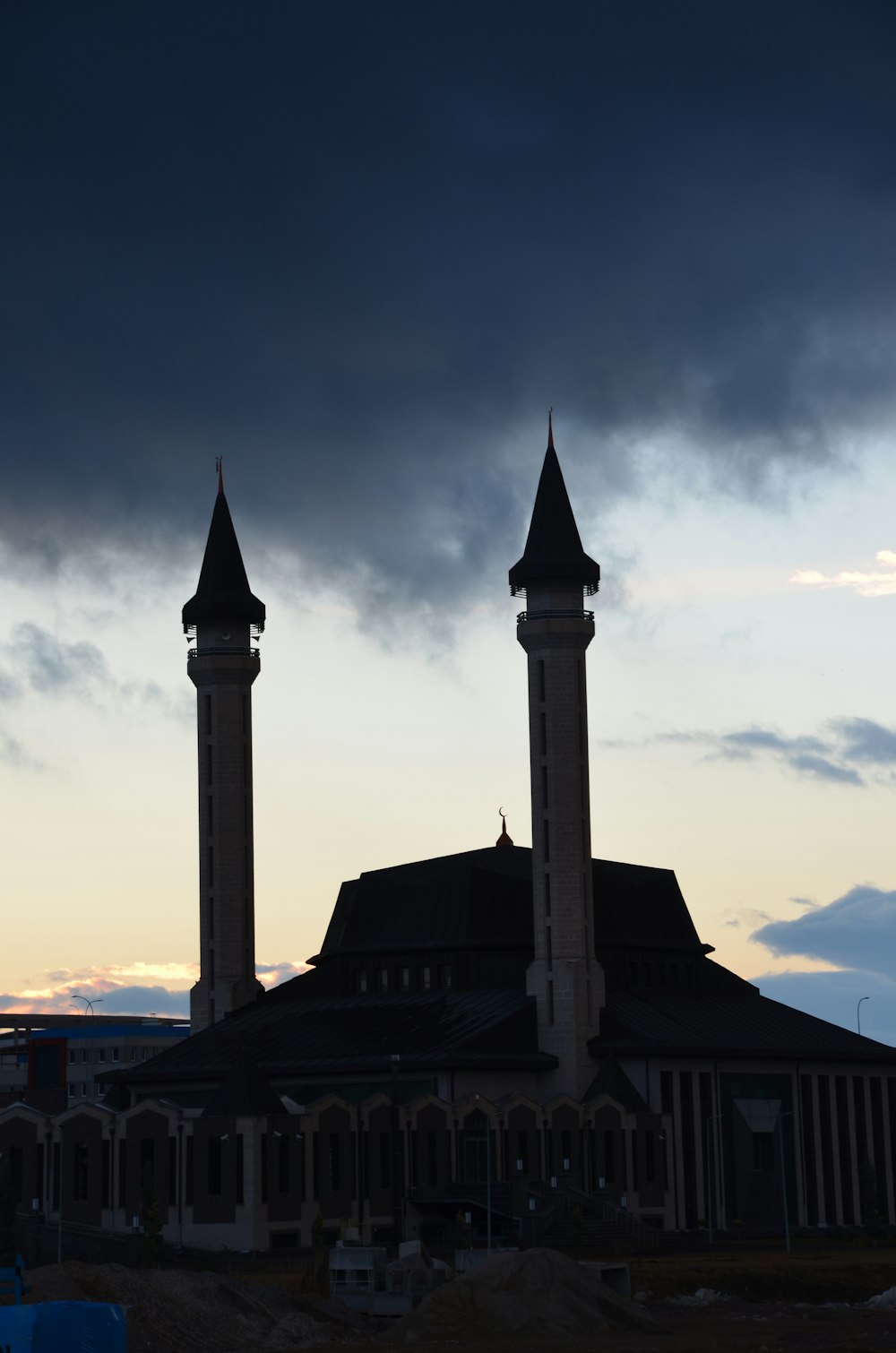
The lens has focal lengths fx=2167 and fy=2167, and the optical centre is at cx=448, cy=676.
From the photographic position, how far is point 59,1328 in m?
50.2

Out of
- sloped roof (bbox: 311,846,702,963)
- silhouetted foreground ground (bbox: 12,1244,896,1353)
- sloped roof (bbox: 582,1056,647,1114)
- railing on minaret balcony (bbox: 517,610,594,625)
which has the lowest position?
silhouetted foreground ground (bbox: 12,1244,896,1353)

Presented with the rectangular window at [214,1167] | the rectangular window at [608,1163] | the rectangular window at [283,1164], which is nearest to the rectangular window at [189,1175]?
the rectangular window at [214,1167]

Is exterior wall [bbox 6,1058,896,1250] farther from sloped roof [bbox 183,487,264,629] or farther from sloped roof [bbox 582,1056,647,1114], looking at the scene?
sloped roof [bbox 183,487,264,629]

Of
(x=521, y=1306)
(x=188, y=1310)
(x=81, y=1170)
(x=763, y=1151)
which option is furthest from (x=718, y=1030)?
(x=188, y=1310)

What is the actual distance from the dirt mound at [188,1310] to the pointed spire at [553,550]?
56.2m

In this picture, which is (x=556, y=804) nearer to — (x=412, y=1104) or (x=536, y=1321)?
(x=412, y=1104)

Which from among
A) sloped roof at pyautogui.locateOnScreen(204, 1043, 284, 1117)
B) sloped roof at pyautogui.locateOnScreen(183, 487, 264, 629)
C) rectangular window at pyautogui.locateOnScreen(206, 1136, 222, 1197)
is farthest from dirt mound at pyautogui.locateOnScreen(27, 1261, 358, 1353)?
sloped roof at pyautogui.locateOnScreen(183, 487, 264, 629)

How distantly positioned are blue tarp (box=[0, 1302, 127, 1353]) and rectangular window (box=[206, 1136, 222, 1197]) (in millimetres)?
49174

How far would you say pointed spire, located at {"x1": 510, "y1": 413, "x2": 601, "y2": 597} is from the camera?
117 m

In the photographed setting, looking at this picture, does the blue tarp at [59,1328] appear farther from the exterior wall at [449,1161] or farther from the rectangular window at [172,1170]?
the rectangular window at [172,1170]

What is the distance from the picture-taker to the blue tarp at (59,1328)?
163 feet

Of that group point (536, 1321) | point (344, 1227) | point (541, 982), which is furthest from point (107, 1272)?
point (541, 982)

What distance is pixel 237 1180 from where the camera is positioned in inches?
3880

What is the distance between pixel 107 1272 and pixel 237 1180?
1362 inches
